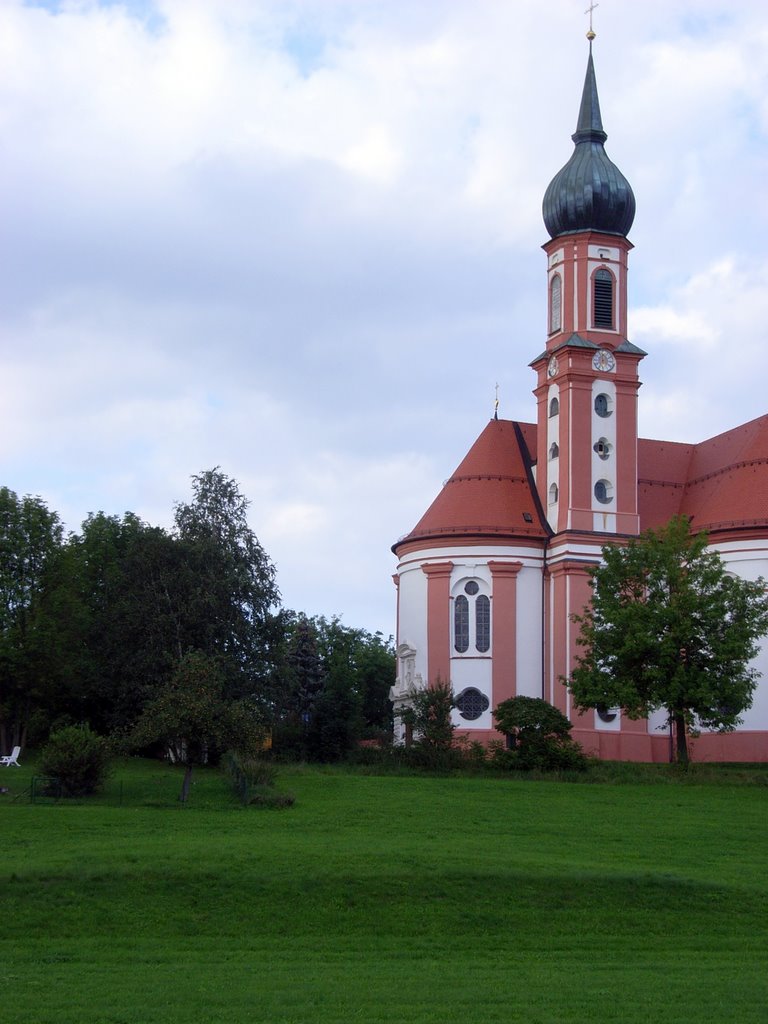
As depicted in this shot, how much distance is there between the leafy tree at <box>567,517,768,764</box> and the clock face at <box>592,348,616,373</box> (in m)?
12.7

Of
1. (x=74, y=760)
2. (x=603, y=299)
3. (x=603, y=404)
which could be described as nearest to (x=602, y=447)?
(x=603, y=404)

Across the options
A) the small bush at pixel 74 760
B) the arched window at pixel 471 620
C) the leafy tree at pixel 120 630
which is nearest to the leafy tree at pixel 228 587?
the leafy tree at pixel 120 630

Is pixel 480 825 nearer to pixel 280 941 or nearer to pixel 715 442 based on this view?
pixel 280 941

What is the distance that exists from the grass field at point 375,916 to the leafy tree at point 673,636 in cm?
1061

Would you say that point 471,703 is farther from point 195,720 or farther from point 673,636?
point 195,720

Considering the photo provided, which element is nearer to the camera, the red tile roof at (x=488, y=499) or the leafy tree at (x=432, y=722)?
the leafy tree at (x=432, y=722)

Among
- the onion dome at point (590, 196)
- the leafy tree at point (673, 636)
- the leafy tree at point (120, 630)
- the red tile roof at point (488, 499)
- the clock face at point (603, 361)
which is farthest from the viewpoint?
the onion dome at point (590, 196)

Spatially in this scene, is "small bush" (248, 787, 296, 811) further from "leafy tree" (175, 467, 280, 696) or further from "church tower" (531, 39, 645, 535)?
"church tower" (531, 39, 645, 535)

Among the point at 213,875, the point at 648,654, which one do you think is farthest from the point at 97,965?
the point at 648,654

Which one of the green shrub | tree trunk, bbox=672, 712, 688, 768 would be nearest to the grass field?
the green shrub

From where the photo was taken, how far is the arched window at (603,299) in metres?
60.7

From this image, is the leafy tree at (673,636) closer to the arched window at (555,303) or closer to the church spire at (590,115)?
the arched window at (555,303)

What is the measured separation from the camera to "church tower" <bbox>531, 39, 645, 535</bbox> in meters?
58.9

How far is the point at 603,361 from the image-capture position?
59.9 m
